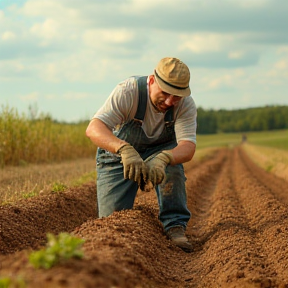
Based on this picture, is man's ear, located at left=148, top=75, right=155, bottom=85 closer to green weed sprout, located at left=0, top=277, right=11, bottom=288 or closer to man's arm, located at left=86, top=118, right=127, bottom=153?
man's arm, located at left=86, top=118, right=127, bottom=153

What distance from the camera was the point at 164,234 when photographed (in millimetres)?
5691

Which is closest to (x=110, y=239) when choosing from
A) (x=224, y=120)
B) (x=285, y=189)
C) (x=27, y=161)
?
(x=285, y=189)

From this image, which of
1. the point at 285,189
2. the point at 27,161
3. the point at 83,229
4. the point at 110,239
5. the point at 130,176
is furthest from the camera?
the point at 27,161

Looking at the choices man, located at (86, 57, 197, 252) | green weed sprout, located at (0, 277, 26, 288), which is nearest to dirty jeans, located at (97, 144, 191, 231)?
man, located at (86, 57, 197, 252)

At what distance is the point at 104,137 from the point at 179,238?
1.29 m

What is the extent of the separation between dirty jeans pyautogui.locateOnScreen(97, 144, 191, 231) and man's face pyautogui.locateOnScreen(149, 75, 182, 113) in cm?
60

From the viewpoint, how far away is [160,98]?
5.07m

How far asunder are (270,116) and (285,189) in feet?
315

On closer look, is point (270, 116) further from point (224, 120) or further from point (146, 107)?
point (146, 107)

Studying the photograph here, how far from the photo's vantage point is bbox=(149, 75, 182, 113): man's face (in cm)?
502

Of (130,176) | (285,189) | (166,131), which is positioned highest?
(166,131)

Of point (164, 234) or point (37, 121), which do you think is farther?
point (37, 121)

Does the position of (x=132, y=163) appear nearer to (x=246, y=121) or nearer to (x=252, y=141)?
(x=252, y=141)

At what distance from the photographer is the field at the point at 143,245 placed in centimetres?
279
